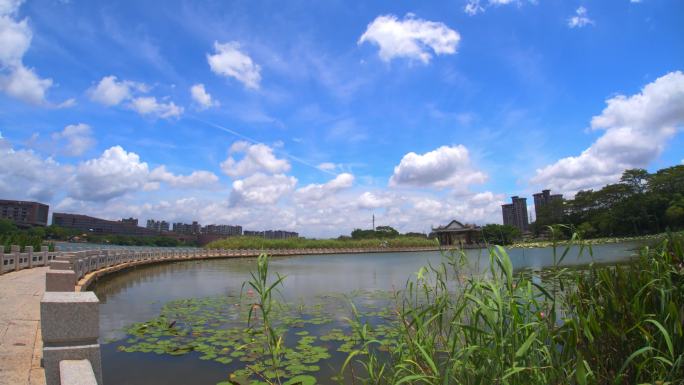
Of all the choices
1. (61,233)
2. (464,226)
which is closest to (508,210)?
Answer: (464,226)

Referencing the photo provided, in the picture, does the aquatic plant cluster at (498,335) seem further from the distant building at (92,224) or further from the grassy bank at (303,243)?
the distant building at (92,224)

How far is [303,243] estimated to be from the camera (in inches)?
2530

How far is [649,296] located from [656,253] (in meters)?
0.59

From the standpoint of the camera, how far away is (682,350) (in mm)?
3273

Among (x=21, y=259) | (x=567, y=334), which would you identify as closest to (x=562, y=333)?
(x=567, y=334)

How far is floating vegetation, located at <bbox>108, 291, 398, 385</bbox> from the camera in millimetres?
5480

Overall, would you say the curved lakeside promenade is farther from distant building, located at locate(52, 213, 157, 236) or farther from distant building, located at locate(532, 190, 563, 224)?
distant building, located at locate(52, 213, 157, 236)

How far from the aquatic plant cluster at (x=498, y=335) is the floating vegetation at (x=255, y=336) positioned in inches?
1.3

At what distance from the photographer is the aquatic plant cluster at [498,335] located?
3.00m

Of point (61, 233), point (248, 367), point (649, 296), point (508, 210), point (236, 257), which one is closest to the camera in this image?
point (649, 296)

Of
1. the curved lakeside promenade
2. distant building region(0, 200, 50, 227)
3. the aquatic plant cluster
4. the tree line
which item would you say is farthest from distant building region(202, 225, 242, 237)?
the aquatic plant cluster

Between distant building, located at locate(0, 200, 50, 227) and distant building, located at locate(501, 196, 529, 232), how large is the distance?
104 metres

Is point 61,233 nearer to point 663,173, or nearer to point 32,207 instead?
point 32,207

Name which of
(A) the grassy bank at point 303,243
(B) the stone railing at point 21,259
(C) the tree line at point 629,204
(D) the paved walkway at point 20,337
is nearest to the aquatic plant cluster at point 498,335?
(D) the paved walkway at point 20,337
